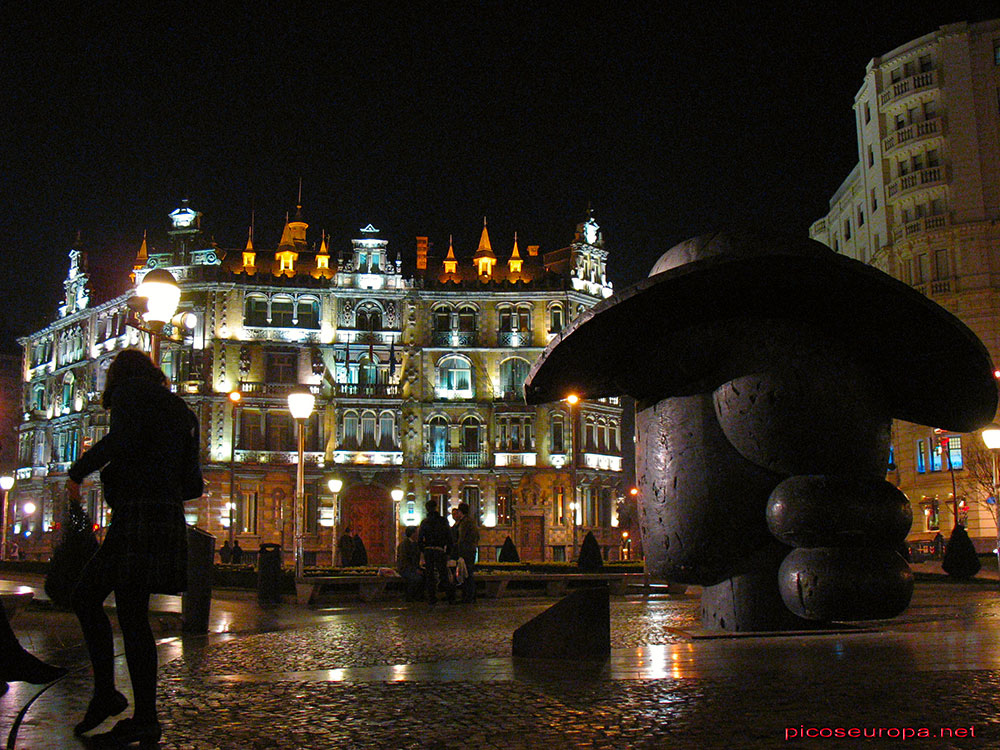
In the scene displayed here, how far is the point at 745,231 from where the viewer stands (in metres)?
7.68

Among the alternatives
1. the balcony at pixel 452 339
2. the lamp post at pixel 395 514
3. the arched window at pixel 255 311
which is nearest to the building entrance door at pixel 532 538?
the lamp post at pixel 395 514

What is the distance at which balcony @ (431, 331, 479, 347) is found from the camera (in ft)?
175

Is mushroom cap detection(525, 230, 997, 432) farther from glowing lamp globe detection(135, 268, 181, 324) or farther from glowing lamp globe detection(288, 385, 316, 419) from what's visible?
glowing lamp globe detection(288, 385, 316, 419)

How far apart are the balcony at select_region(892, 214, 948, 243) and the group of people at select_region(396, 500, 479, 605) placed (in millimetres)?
39181

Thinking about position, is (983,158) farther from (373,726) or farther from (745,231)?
(373,726)

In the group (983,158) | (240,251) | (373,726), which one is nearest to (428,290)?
(240,251)

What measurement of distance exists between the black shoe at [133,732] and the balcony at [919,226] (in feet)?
170

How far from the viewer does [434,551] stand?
17906 mm

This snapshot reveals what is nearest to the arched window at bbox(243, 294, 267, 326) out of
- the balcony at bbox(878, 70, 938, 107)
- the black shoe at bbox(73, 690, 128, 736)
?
the balcony at bbox(878, 70, 938, 107)

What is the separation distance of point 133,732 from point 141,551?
0.79 meters

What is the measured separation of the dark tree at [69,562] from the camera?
5.27 m

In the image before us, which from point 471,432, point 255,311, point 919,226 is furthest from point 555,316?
point 919,226

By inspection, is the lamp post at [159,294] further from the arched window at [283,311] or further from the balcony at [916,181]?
the balcony at [916,181]

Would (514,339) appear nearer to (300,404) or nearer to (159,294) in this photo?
(300,404)
